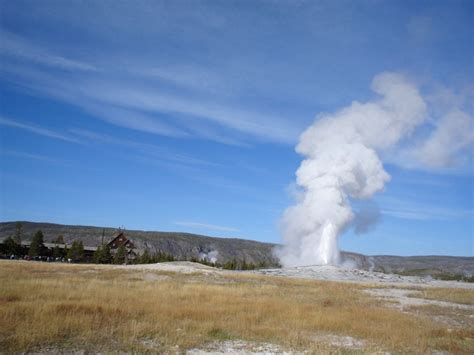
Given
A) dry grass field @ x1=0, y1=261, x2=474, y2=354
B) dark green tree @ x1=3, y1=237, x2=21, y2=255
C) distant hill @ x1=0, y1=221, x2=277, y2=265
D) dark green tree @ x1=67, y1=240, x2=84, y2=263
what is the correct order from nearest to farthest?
dry grass field @ x1=0, y1=261, x2=474, y2=354 → dark green tree @ x1=67, y1=240, x2=84, y2=263 → dark green tree @ x1=3, y1=237, x2=21, y2=255 → distant hill @ x1=0, y1=221, x2=277, y2=265

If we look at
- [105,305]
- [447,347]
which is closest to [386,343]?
[447,347]

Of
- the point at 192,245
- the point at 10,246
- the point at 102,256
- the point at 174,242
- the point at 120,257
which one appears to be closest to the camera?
the point at 10,246

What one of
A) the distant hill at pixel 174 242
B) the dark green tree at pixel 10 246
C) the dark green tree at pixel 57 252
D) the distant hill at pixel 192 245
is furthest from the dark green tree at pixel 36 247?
the distant hill at pixel 174 242

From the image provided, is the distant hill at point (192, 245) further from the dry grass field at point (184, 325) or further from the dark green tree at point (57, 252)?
the dry grass field at point (184, 325)

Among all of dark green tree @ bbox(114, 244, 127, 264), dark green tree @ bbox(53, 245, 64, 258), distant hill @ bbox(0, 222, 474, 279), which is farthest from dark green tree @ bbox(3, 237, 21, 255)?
distant hill @ bbox(0, 222, 474, 279)

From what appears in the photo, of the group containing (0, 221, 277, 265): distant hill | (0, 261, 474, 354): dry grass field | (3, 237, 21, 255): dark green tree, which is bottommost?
(0, 261, 474, 354): dry grass field

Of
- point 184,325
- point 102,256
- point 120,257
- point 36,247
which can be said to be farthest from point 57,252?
point 184,325

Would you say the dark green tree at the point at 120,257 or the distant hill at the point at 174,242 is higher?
the distant hill at the point at 174,242

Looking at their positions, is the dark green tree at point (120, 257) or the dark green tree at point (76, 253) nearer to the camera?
the dark green tree at point (76, 253)

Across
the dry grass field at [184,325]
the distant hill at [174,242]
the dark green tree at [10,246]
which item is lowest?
the dry grass field at [184,325]

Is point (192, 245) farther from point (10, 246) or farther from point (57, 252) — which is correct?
point (10, 246)

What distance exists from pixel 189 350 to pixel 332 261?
60.8 m

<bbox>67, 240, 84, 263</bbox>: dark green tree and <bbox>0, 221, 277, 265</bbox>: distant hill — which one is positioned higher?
<bbox>0, 221, 277, 265</bbox>: distant hill

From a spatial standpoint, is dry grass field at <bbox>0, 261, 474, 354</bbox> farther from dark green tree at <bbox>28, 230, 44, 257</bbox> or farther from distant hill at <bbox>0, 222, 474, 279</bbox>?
distant hill at <bbox>0, 222, 474, 279</bbox>
